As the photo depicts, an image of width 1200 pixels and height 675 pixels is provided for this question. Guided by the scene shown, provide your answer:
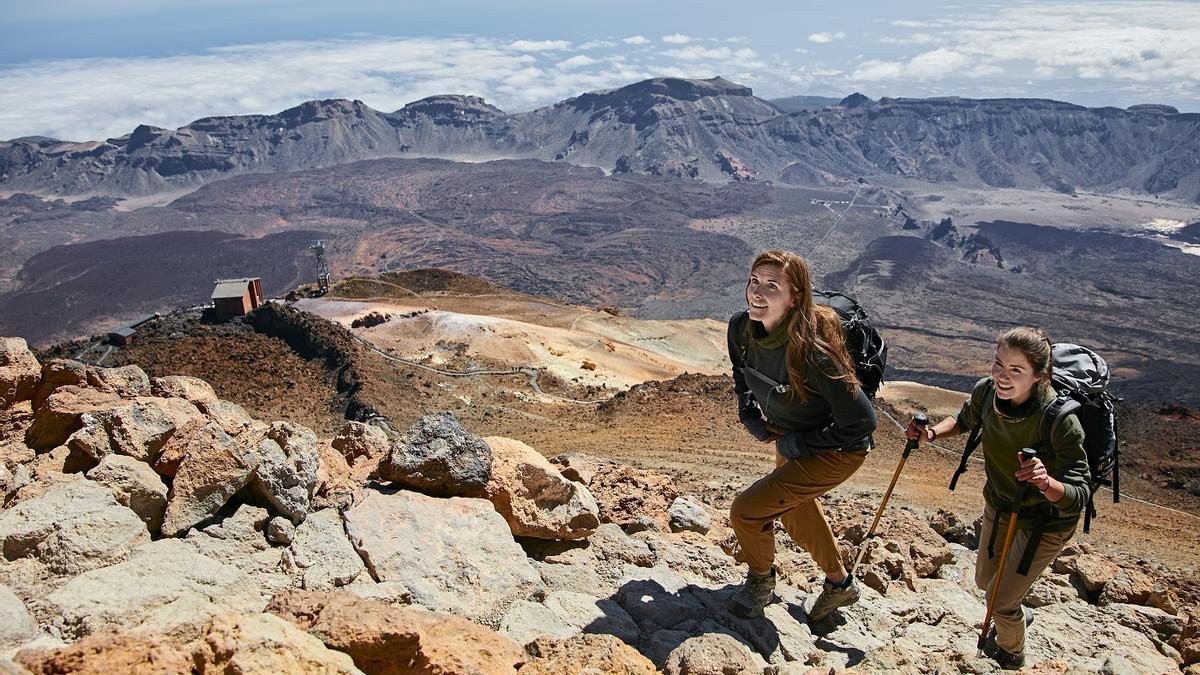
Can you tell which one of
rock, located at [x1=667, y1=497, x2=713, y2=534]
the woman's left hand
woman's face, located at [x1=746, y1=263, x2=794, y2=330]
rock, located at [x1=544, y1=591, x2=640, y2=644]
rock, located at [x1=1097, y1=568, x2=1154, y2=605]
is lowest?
rock, located at [x1=1097, y1=568, x2=1154, y2=605]

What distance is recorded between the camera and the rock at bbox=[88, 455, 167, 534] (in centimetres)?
414

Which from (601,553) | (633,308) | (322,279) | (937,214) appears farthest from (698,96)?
(601,553)

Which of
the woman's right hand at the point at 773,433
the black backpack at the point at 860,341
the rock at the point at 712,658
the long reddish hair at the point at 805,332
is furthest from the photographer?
the woman's right hand at the point at 773,433

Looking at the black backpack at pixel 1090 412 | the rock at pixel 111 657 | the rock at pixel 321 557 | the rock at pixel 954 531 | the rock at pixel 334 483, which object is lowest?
the rock at pixel 954 531

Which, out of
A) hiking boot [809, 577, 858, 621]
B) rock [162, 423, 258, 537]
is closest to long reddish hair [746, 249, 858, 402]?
hiking boot [809, 577, 858, 621]

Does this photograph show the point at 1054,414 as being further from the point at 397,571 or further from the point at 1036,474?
the point at 397,571

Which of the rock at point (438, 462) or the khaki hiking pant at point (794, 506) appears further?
the rock at point (438, 462)

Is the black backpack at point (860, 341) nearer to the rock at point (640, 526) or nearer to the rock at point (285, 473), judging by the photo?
the rock at point (640, 526)

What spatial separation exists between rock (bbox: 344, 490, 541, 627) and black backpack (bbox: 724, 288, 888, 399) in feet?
6.39

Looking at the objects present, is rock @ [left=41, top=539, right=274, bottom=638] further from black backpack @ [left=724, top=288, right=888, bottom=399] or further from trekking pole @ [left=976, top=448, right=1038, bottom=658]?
trekking pole @ [left=976, top=448, right=1038, bottom=658]

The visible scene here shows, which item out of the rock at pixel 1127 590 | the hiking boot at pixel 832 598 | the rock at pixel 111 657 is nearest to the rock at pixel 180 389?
the rock at pixel 111 657

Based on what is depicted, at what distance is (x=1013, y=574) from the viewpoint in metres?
4.26

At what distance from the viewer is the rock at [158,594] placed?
127 inches

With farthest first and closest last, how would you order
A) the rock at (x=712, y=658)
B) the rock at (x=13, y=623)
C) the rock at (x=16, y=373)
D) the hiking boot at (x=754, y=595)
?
the rock at (x=16, y=373), the hiking boot at (x=754, y=595), the rock at (x=712, y=658), the rock at (x=13, y=623)
